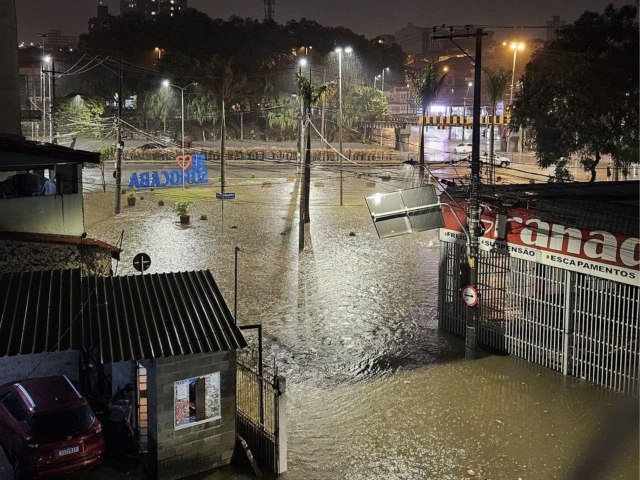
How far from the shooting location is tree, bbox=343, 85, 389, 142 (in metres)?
86.5

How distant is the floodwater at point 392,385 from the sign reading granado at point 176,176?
19.0 metres

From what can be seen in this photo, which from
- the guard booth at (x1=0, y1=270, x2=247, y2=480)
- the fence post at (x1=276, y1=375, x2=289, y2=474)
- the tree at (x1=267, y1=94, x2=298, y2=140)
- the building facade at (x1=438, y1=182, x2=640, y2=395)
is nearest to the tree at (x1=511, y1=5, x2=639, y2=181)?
the building facade at (x1=438, y1=182, x2=640, y2=395)

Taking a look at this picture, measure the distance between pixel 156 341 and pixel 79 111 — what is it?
199ft

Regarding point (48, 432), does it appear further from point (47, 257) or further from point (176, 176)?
point (176, 176)

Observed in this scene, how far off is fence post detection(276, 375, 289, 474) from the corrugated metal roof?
0.96m

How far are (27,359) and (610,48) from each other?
81.1 ft

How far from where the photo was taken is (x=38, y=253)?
14289mm

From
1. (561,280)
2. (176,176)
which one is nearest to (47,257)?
(561,280)

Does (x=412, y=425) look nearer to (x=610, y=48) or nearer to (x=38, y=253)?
(x=38, y=253)

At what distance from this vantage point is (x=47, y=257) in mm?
14461

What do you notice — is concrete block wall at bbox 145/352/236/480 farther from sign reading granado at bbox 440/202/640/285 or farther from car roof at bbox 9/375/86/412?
sign reading granado at bbox 440/202/640/285

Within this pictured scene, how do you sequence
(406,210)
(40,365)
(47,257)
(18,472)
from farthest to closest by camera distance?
(406,210)
(47,257)
(40,365)
(18,472)

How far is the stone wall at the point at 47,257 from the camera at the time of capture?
45.5ft

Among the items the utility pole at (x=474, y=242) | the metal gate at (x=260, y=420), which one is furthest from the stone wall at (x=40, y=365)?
the utility pole at (x=474, y=242)
